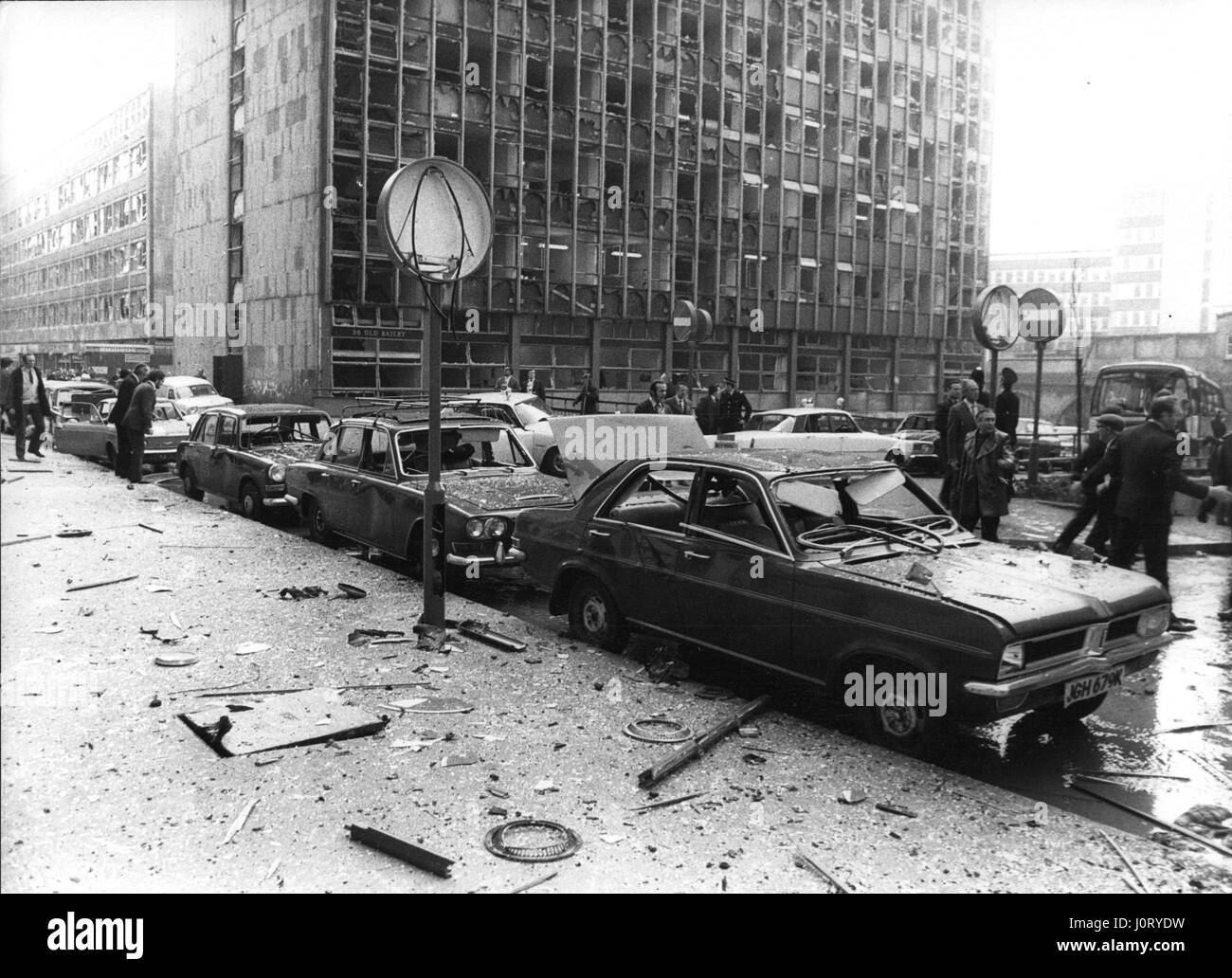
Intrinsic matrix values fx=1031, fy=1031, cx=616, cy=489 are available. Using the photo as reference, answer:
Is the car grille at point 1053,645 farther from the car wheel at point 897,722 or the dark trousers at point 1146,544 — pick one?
the dark trousers at point 1146,544

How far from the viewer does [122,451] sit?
16.5 metres

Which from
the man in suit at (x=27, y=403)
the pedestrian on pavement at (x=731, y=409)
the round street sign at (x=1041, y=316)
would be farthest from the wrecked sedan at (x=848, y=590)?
the pedestrian on pavement at (x=731, y=409)

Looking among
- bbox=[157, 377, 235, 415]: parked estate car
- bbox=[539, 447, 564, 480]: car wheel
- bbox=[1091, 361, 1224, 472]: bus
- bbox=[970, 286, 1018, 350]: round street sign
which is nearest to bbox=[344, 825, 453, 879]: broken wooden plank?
bbox=[539, 447, 564, 480]: car wheel

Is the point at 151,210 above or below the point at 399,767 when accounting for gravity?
above

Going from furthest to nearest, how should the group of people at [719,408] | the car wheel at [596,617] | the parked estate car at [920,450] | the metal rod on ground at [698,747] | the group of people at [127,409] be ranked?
the parked estate car at [920,450]
the group of people at [719,408]
the group of people at [127,409]
the car wheel at [596,617]
the metal rod on ground at [698,747]

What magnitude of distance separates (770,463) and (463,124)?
3208 centimetres

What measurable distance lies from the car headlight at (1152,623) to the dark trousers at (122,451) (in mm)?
14425

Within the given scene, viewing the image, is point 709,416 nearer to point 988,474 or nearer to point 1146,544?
point 988,474

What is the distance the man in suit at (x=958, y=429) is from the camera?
12.0 metres

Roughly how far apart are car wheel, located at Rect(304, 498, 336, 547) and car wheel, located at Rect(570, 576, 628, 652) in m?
4.27

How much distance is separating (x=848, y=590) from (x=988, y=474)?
19.5 ft
